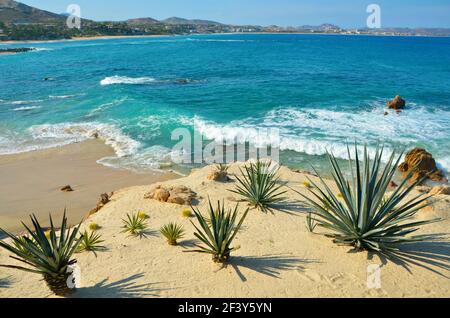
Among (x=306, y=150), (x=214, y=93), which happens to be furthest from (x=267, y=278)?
(x=214, y=93)

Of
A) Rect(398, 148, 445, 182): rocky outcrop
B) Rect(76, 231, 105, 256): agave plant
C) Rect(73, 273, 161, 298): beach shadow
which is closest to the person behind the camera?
Rect(73, 273, 161, 298): beach shadow

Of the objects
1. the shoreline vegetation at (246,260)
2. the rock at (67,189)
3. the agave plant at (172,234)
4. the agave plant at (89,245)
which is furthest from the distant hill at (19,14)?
the agave plant at (172,234)

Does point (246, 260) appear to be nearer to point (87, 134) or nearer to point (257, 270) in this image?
point (257, 270)

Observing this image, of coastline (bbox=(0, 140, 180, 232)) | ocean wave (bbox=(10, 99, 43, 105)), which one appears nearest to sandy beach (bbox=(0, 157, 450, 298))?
coastline (bbox=(0, 140, 180, 232))

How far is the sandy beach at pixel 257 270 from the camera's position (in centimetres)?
527

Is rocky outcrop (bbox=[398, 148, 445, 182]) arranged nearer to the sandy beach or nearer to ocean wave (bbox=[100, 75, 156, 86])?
the sandy beach

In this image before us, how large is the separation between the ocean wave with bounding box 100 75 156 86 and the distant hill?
121 m

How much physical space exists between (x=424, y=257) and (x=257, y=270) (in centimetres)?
280

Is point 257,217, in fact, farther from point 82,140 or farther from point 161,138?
point 82,140

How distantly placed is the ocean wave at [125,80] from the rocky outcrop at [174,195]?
25575 millimetres

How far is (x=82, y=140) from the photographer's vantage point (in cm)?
1769

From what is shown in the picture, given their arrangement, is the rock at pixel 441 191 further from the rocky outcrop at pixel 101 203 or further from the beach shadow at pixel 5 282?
the beach shadow at pixel 5 282

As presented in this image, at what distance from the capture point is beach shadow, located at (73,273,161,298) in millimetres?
5234
